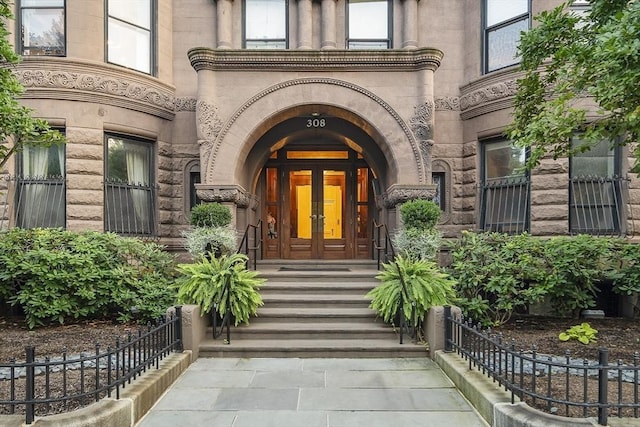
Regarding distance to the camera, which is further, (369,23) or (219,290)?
(369,23)

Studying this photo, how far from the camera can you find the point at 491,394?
4848mm

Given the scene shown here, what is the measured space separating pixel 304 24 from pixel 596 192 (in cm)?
800

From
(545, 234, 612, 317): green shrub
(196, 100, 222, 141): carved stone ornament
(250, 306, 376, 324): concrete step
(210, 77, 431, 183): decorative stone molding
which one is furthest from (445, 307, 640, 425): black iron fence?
(196, 100, 222, 141): carved stone ornament

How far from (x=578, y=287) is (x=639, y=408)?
4.69 m

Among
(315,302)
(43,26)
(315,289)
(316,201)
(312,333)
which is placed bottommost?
(312,333)

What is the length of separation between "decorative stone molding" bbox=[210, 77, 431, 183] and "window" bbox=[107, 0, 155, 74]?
325cm

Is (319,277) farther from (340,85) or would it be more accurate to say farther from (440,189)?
(440,189)

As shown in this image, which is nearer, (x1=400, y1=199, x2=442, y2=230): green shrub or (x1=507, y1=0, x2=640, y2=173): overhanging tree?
(x1=507, y1=0, x2=640, y2=173): overhanging tree

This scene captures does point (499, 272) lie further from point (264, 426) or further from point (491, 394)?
point (264, 426)

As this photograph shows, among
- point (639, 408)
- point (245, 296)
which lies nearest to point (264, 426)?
point (245, 296)

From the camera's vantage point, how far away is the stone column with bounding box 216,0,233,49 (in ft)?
38.5

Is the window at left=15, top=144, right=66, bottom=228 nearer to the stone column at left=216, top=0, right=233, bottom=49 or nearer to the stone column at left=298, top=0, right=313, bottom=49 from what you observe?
the stone column at left=216, top=0, right=233, bottom=49

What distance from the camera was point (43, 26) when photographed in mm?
10625

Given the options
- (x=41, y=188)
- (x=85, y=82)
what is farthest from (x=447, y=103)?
(x=41, y=188)
